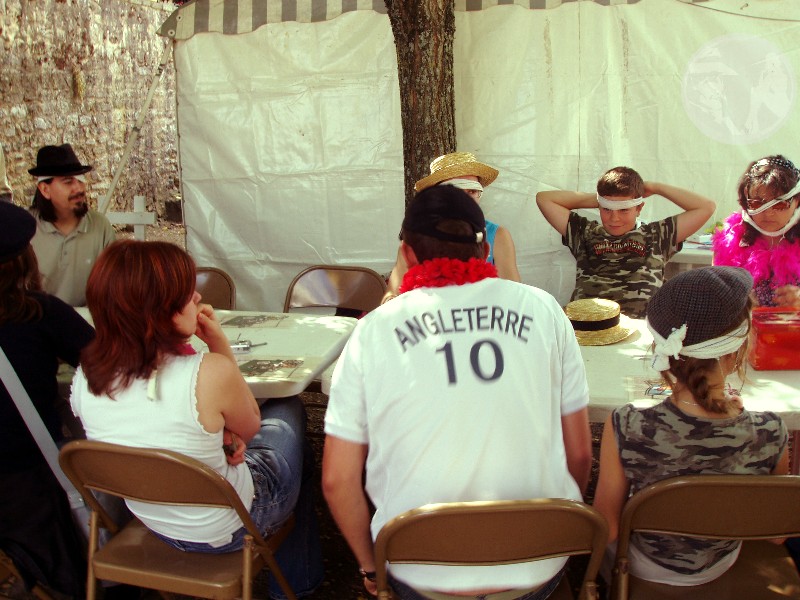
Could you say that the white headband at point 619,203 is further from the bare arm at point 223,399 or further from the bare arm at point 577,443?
the bare arm at point 223,399

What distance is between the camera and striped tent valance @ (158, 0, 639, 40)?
4.87 metres

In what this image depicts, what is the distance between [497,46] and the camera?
15.6 feet

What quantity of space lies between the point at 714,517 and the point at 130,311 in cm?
149

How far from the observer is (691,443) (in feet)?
5.50

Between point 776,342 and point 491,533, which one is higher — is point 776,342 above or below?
above

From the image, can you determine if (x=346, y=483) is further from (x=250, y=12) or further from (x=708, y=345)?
(x=250, y=12)

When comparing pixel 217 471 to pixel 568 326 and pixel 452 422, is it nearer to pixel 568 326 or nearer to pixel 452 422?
pixel 452 422

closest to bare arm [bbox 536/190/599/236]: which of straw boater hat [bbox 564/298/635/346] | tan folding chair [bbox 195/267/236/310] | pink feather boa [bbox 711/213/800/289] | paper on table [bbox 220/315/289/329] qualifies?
pink feather boa [bbox 711/213/800/289]

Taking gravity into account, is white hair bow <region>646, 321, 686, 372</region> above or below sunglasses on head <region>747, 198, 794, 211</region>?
below

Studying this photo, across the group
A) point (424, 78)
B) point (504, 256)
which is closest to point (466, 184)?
point (504, 256)

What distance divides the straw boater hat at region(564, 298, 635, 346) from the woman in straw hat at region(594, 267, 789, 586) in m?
0.93

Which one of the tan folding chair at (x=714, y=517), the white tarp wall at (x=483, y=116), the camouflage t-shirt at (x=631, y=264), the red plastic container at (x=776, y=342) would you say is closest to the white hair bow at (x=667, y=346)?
the tan folding chair at (x=714, y=517)

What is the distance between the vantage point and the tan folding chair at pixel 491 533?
4.83ft

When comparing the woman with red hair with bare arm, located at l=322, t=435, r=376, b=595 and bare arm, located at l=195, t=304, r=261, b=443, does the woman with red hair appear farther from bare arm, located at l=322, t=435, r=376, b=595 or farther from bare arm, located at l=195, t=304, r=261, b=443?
bare arm, located at l=322, t=435, r=376, b=595
